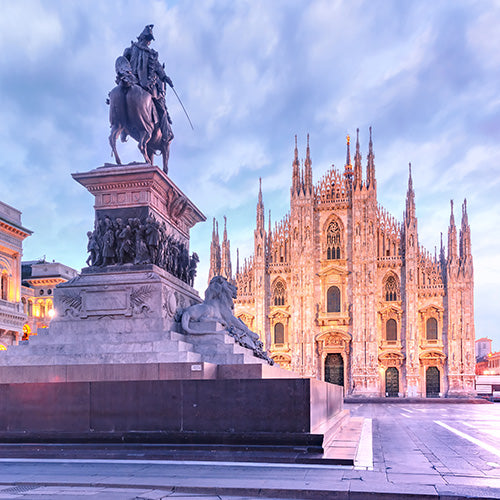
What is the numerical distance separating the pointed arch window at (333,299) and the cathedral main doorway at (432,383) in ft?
30.4

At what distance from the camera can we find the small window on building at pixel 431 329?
49.3m

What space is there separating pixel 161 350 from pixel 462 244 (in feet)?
150

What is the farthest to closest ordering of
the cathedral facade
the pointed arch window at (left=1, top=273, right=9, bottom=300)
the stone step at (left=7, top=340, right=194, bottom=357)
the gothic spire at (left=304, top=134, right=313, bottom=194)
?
the gothic spire at (left=304, top=134, right=313, bottom=194) < the cathedral facade < the pointed arch window at (left=1, top=273, right=9, bottom=300) < the stone step at (left=7, top=340, right=194, bottom=357)

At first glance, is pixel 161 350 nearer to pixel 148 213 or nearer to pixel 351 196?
pixel 148 213

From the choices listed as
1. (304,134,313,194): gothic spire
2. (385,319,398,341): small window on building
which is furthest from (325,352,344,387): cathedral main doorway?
(304,134,313,194): gothic spire

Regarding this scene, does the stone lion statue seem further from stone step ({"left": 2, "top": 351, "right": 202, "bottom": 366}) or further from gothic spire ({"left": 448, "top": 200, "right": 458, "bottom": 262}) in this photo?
gothic spire ({"left": 448, "top": 200, "right": 458, "bottom": 262})

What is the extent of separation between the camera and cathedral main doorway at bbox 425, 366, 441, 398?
160ft

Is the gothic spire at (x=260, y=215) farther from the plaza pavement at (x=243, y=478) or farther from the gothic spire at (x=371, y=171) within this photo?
the plaza pavement at (x=243, y=478)

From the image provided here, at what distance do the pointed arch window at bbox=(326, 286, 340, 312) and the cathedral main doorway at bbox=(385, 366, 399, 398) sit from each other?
6800mm

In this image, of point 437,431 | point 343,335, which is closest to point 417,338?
point 343,335

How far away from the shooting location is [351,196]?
51.2 m

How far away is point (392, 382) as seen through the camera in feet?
162

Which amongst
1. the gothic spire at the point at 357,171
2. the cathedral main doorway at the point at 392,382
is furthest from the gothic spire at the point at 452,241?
the cathedral main doorway at the point at 392,382

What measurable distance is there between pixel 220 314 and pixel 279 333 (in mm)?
42528
